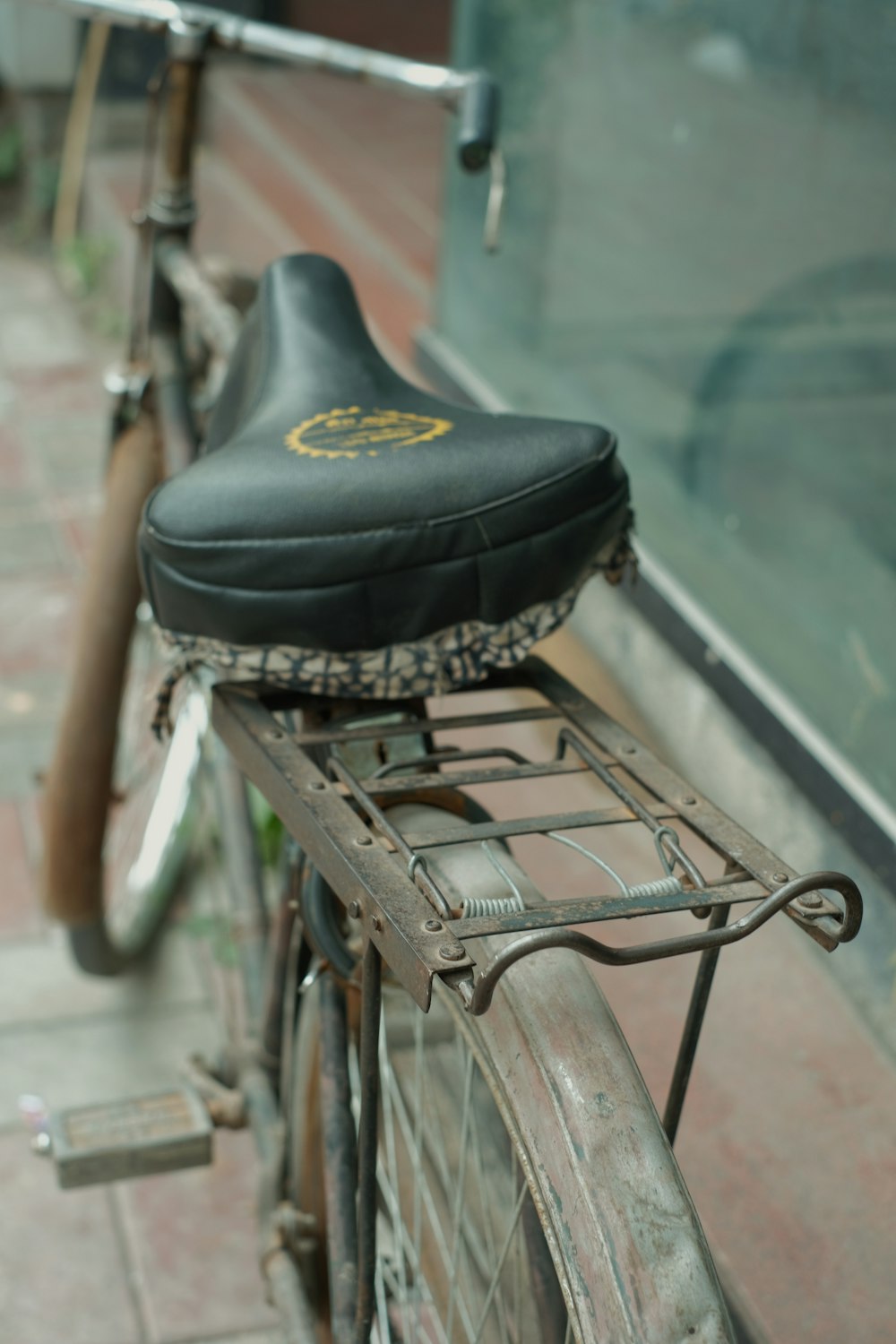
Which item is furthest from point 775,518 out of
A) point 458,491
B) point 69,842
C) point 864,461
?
point 458,491

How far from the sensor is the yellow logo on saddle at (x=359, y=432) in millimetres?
1237

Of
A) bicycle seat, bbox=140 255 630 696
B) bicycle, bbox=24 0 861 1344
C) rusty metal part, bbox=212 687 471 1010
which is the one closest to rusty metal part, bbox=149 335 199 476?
bicycle, bbox=24 0 861 1344

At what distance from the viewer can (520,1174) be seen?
1.13m

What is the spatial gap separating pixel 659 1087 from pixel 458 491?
102cm

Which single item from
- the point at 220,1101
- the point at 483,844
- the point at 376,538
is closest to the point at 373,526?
the point at 376,538

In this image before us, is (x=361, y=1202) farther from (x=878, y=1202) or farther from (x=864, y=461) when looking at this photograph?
(x=864, y=461)

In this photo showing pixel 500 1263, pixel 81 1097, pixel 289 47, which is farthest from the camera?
pixel 81 1097

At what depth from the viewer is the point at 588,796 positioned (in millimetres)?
2594

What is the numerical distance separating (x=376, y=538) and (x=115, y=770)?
44.0 inches

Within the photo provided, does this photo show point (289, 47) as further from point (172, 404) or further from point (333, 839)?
point (333, 839)

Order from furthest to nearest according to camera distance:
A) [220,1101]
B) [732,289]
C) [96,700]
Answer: [732,289] < [96,700] < [220,1101]

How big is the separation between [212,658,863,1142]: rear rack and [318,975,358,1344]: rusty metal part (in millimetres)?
187

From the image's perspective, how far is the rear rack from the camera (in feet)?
2.93

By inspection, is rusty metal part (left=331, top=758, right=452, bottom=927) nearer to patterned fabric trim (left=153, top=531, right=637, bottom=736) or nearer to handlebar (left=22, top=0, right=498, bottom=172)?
patterned fabric trim (left=153, top=531, right=637, bottom=736)
